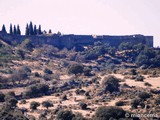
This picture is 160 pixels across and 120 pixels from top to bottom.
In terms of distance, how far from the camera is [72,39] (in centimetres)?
13250

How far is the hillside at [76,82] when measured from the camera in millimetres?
53697

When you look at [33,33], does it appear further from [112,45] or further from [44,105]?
[44,105]

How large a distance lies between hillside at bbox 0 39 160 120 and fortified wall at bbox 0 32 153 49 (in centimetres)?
273

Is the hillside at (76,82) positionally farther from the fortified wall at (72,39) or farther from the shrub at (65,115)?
the fortified wall at (72,39)

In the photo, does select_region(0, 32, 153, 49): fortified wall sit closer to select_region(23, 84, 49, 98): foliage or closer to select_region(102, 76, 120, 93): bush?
select_region(23, 84, 49, 98): foliage

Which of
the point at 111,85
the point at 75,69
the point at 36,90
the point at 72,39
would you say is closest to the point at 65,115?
the point at 111,85

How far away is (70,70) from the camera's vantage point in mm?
87250

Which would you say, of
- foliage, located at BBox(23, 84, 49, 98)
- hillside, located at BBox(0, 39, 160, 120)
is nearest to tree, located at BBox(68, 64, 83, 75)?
hillside, located at BBox(0, 39, 160, 120)

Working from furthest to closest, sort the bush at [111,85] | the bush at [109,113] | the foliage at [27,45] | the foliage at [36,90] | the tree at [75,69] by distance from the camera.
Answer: the foliage at [27,45], the tree at [75,69], the foliage at [36,90], the bush at [111,85], the bush at [109,113]

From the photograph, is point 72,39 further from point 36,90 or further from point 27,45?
point 36,90

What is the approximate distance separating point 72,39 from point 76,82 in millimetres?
54421

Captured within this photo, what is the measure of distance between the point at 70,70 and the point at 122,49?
150 ft

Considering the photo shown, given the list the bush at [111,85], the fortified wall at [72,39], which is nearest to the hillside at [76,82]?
the bush at [111,85]

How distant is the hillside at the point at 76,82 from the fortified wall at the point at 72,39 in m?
2.73
